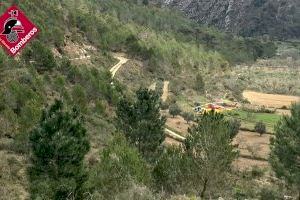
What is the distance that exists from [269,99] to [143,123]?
108 meters

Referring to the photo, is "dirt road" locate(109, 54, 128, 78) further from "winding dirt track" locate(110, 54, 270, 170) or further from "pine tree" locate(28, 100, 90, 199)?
"pine tree" locate(28, 100, 90, 199)

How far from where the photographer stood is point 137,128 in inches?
2333

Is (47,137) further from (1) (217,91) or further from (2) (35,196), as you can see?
(1) (217,91)

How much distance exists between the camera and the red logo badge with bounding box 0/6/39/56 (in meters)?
31.0

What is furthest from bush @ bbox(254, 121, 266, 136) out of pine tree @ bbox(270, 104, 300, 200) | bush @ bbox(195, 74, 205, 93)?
bush @ bbox(195, 74, 205, 93)

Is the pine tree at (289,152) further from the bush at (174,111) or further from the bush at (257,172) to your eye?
the bush at (174,111)

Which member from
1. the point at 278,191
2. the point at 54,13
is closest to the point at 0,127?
the point at 278,191

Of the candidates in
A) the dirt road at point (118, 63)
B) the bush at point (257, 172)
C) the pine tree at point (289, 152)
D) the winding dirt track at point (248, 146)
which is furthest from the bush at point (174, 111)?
the pine tree at point (289, 152)

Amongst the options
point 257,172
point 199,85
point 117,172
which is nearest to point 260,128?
point 257,172

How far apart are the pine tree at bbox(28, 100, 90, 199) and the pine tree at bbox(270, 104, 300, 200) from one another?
26.7 m

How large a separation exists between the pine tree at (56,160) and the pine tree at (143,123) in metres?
19.9

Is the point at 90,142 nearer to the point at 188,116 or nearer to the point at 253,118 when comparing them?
the point at 188,116

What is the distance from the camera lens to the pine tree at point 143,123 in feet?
193

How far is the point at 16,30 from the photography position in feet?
102
